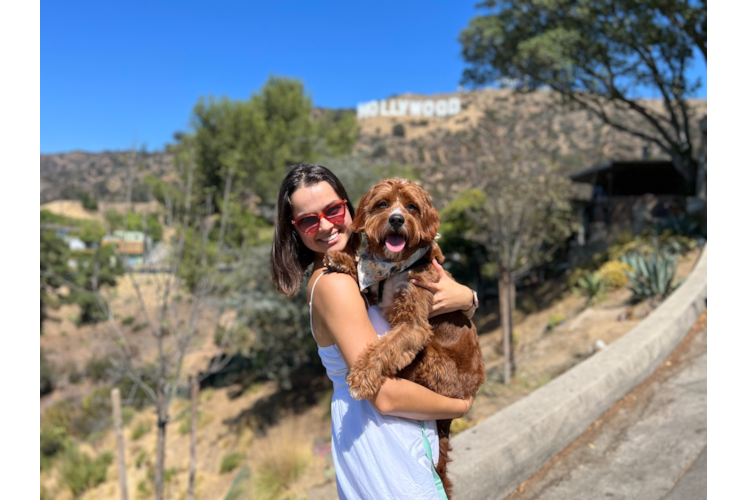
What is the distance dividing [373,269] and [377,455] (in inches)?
26.9

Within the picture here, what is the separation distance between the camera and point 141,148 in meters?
7.45

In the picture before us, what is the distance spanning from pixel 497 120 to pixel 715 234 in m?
7.16

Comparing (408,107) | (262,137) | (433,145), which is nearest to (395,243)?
(262,137)

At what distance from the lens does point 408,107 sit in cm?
10375

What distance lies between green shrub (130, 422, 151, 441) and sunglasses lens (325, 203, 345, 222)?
19.1 metres

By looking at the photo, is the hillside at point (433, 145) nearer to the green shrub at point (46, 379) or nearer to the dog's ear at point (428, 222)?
the dog's ear at point (428, 222)

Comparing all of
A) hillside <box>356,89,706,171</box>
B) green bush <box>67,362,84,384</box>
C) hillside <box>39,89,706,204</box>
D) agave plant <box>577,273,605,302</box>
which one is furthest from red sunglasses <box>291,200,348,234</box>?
green bush <box>67,362,84,384</box>

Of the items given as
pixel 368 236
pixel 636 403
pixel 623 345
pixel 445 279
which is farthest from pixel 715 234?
pixel 368 236

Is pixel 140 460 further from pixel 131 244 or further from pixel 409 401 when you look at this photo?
pixel 409 401

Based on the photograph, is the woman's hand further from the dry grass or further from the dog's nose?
the dry grass

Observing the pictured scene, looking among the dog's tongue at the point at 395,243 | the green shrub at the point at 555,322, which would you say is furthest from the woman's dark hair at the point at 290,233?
the green shrub at the point at 555,322

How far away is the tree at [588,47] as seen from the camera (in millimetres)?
15031
